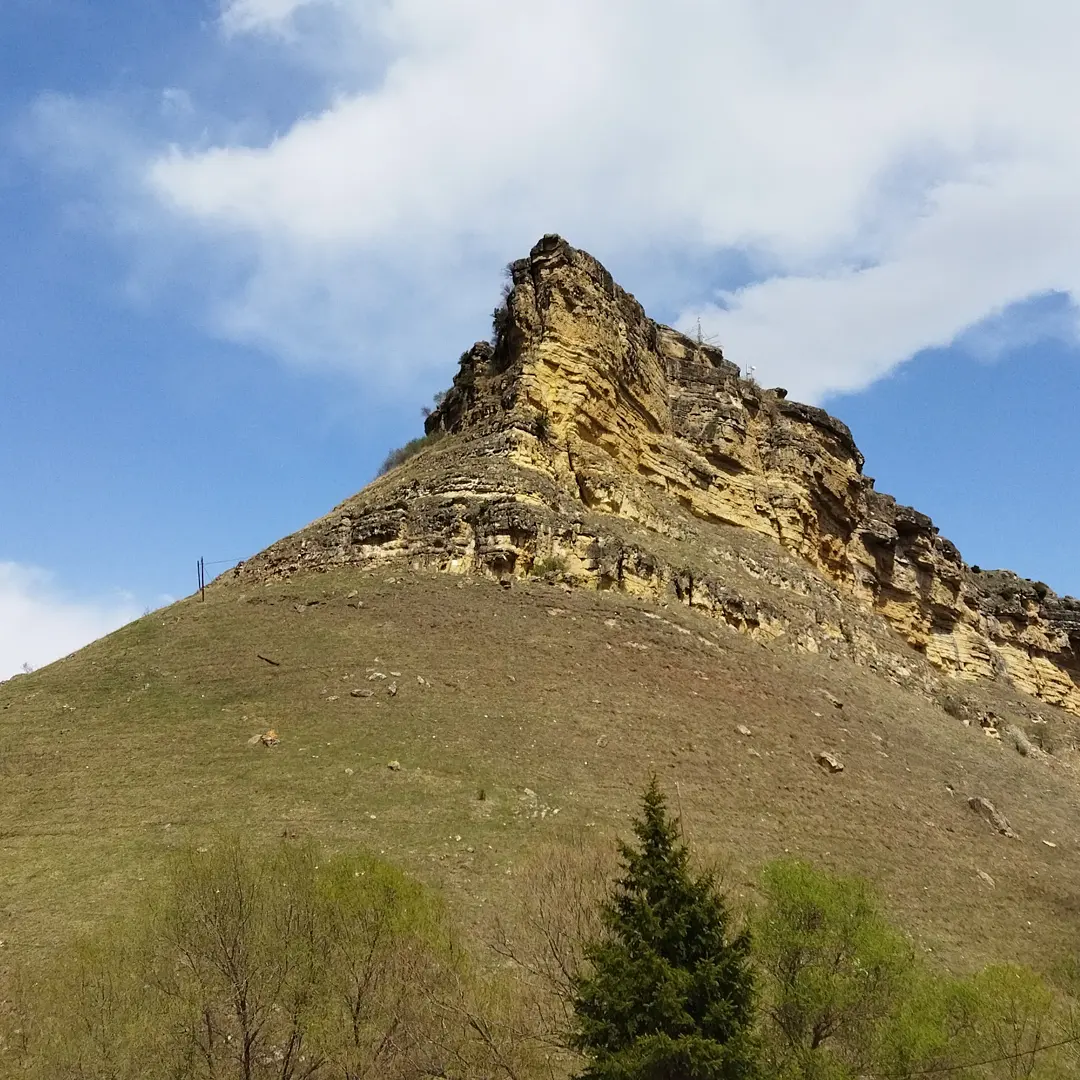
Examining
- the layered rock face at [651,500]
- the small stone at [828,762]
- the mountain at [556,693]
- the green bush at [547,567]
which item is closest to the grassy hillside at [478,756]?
the mountain at [556,693]

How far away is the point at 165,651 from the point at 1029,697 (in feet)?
135

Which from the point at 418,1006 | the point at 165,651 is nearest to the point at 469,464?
the point at 165,651

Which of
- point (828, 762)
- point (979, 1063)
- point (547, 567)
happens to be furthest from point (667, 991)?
point (547, 567)

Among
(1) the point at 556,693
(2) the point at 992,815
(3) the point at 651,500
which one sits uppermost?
(3) the point at 651,500

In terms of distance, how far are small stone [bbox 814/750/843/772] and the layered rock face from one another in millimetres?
8003

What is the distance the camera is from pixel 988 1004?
12.4m

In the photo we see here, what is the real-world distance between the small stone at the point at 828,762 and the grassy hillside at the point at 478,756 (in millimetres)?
191

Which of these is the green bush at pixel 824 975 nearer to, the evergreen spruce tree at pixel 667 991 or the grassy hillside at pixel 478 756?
the evergreen spruce tree at pixel 667 991

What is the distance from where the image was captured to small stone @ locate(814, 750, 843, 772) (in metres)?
23.6

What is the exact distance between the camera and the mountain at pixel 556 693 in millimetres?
18609

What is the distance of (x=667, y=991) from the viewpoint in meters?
10.6

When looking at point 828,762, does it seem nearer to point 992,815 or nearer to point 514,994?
point 992,815

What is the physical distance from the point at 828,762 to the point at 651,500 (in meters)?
14.9

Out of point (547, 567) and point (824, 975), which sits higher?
point (547, 567)
